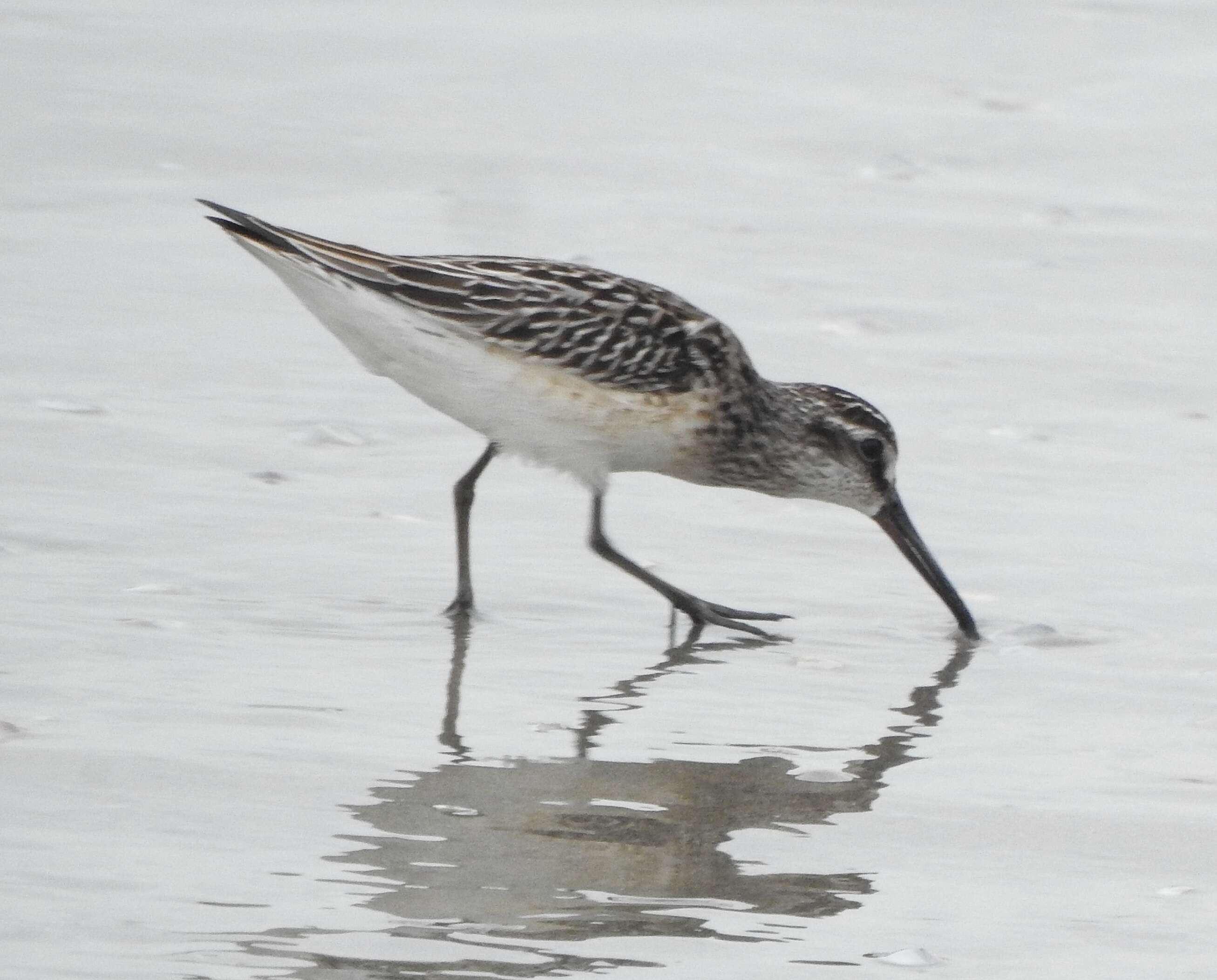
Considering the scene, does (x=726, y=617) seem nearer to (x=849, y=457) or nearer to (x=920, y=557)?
(x=920, y=557)

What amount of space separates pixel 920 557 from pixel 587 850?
2.26 m

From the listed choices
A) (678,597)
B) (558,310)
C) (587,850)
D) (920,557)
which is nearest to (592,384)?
(558,310)

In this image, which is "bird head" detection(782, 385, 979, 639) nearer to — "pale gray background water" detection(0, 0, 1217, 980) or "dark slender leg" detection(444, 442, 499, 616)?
"pale gray background water" detection(0, 0, 1217, 980)

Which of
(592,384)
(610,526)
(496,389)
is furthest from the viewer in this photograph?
(610,526)

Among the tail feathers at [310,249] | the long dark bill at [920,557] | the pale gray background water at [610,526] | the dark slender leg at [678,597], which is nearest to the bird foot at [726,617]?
the dark slender leg at [678,597]

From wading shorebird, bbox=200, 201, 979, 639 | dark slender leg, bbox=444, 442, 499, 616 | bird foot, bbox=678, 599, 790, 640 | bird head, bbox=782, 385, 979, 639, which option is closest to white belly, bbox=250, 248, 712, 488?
wading shorebird, bbox=200, 201, 979, 639

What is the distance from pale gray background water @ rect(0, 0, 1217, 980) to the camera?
4.17m

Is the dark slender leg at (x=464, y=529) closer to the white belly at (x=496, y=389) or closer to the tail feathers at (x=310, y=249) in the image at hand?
the white belly at (x=496, y=389)

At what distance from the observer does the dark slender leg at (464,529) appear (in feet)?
19.8

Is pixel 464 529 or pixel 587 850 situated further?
pixel 464 529

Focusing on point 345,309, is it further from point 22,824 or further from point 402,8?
point 402,8

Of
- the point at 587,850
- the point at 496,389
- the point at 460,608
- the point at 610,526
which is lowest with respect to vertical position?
the point at 587,850

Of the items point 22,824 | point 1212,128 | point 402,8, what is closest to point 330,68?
point 402,8

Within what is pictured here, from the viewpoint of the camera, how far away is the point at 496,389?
6.37 m
